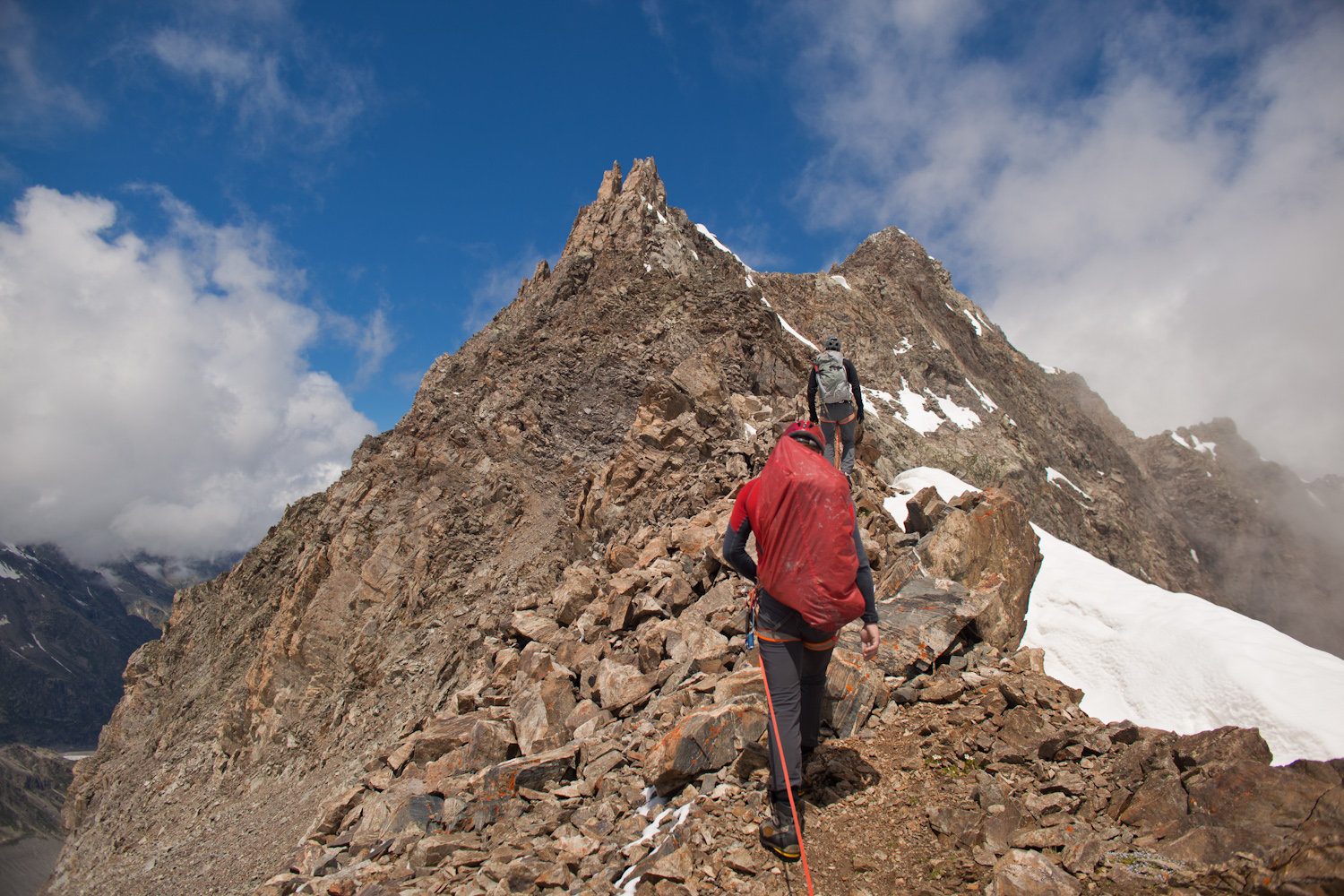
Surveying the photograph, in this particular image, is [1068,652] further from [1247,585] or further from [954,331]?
[1247,585]

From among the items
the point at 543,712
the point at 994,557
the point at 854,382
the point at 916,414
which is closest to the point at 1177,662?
the point at 994,557

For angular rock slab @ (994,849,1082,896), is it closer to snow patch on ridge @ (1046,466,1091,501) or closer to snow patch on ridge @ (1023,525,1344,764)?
snow patch on ridge @ (1023,525,1344,764)

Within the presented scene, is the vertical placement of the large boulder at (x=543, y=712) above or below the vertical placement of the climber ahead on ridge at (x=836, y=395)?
below

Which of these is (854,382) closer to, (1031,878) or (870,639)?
(870,639)

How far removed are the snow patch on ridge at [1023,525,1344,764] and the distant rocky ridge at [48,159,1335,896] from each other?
0.68 meters

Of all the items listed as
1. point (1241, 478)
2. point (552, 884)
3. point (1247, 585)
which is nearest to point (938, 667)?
point (552, 884)

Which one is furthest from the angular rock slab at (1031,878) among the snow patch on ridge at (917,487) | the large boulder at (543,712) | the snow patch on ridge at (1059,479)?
→ the snow patch on ridge at (1059,479)

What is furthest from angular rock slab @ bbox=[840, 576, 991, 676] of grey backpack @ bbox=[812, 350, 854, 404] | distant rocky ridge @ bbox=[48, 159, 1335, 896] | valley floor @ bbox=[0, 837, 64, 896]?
valley floor @ bbox=[0, 837, 64, 896]

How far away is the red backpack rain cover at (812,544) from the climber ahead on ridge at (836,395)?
3.24 m

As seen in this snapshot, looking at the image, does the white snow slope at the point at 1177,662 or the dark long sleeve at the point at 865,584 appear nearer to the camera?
the dark long sleeve at the point at 865,584

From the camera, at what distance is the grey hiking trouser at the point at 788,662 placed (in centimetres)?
390

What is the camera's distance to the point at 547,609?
10117 mm

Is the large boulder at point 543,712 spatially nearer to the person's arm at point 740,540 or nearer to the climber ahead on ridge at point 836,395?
the person's arm at point 740,540

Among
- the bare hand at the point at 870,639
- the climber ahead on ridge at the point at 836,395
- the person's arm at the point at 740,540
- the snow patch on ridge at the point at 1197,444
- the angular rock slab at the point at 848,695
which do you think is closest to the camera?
the bare hand at the point at 870,639
